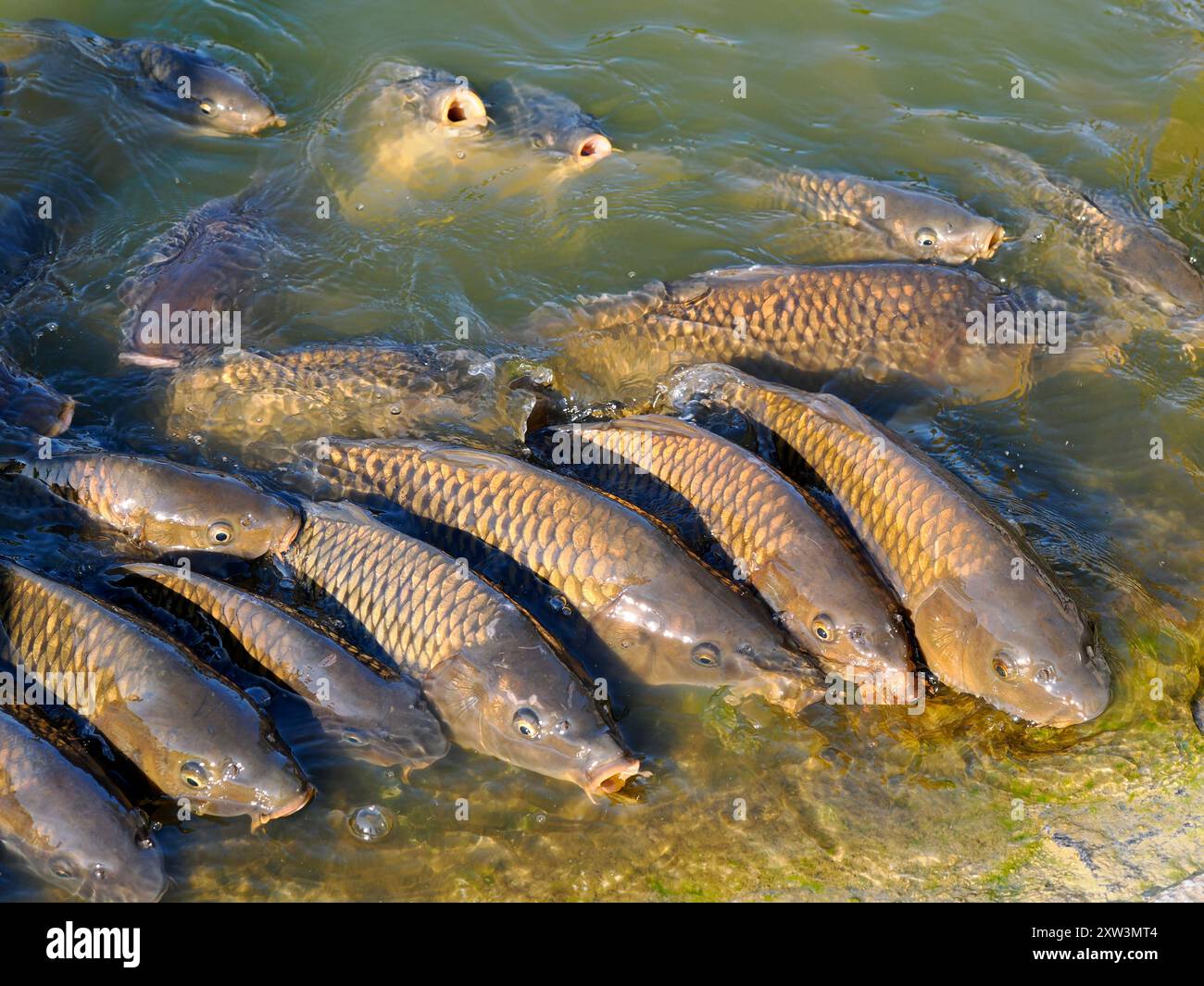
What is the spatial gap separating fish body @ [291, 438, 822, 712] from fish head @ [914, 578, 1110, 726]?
0.61m

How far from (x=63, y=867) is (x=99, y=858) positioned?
0.42ft

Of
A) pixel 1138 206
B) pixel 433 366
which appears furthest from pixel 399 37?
pixel 1138 206

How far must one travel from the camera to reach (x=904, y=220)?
6.80 m

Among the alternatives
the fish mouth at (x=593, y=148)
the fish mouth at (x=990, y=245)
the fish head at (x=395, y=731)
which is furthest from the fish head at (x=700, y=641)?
the fish mouth at (x=593, y=148)

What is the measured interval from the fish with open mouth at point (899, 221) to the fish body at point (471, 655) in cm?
394

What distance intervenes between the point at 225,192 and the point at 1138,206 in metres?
6.21

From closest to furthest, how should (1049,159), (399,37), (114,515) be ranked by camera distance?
1. (114,515)
2. (1049,159)
3. (399,37)

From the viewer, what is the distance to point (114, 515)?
4645 millimetres

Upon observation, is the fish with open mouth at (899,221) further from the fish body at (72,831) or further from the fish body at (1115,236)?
the fish body at (72,831)

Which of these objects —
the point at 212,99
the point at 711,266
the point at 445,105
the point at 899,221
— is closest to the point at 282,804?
the point at 711,266

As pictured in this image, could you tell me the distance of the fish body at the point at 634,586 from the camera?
420 centimetres

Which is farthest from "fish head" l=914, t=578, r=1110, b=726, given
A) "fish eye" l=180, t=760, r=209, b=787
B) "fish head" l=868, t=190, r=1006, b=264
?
"fish head" l=868, t=190, r=1006, b=264

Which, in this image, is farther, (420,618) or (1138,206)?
(1138,206)

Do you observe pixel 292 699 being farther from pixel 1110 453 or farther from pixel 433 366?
pixel 1110 453
